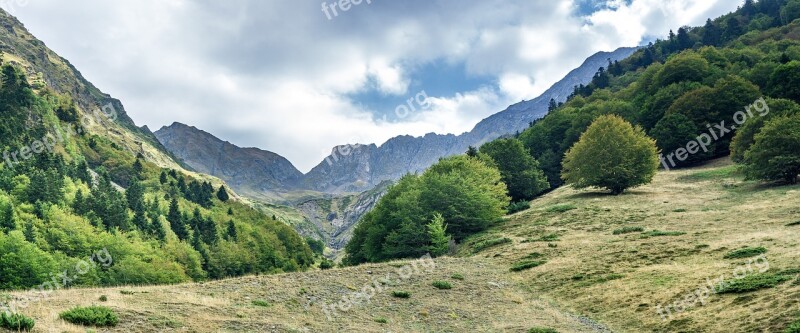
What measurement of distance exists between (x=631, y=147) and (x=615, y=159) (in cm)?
318

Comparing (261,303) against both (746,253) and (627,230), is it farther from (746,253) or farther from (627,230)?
(627,230)

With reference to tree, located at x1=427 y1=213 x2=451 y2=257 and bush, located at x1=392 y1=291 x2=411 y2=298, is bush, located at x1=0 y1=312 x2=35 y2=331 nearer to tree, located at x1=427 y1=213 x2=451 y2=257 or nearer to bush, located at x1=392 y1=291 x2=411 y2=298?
bush, located at x1=392 y1=291 x2=411 y2=298

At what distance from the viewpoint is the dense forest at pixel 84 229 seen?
318 ft

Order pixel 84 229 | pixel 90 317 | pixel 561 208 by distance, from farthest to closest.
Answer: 1. pixel 84 229
2. pixel 561 208
3. pixel 90 317

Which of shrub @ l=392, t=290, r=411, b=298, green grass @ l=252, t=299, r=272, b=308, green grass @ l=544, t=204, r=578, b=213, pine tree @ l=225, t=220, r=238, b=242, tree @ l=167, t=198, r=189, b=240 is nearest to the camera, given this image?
green grass @ l=252, t=299, r=272, b=308

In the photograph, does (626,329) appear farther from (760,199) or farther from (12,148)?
(12,148)

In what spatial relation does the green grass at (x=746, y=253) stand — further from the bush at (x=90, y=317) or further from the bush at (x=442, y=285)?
the bush at (x=90, y=317)

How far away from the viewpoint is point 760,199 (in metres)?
48.0

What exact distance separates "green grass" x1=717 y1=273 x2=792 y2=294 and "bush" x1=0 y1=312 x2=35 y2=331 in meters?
27.0

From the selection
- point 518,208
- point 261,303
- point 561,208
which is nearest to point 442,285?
point 261,303

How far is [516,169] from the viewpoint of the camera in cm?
9456

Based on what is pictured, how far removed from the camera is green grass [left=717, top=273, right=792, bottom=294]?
20391 millimetres

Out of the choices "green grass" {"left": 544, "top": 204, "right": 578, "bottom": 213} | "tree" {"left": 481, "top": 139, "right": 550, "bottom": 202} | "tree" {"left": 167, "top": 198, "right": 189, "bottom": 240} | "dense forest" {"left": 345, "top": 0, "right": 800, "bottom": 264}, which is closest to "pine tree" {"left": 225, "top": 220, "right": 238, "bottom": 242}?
"tree" {"left": 167, "top": 198, "right": 189, "bottom": 240}

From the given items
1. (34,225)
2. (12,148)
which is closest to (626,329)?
(34,225)
